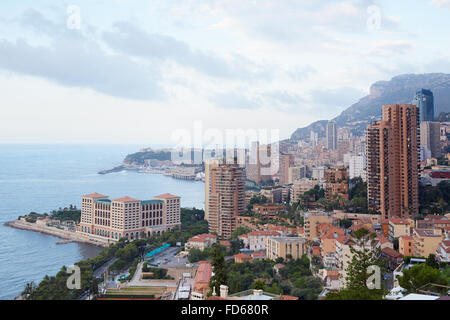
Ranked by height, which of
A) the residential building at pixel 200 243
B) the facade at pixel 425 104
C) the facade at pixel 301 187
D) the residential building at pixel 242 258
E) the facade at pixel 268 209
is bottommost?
the residential building at pixel 200 243

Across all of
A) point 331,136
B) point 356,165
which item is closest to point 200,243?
point 356,165

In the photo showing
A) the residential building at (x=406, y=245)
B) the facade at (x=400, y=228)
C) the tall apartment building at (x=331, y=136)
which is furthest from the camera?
the tall apartment building at (x=331, y=136)

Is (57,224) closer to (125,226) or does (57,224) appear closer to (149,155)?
(125,226)

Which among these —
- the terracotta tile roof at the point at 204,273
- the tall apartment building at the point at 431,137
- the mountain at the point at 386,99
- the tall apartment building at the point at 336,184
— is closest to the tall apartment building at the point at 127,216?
the tall apartment building at the point at 336,184

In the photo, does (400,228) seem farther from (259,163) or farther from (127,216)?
(259,163)

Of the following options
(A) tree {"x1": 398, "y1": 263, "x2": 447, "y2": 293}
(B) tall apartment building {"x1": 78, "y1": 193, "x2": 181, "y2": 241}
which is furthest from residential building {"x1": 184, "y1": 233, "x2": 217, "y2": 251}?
(A) tree {"x1": 398, "y1": 263, "x2": 447, "y2": 293}

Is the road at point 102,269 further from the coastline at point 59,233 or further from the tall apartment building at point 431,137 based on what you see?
the tall apartment building at point 431,137

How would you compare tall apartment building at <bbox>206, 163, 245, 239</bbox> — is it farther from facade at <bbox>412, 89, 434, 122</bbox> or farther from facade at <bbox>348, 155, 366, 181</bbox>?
facade at <bbox>412, 89, 434, 122</bbox>

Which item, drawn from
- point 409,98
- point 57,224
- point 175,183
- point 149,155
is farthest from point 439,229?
point 149,155
